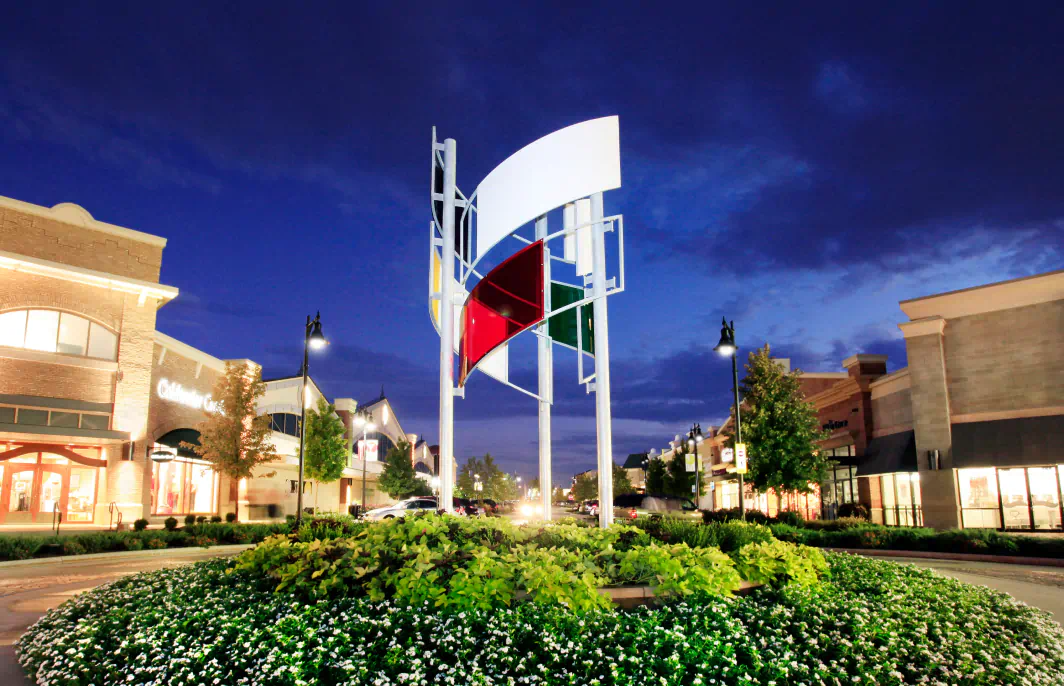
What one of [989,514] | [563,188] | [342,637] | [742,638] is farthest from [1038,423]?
[342,637]

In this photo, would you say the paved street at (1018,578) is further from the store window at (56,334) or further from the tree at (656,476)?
the tree at (656,476)

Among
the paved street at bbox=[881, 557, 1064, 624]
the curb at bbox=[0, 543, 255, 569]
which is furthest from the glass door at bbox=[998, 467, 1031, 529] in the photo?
the curb at bbox=[0, 543, 255, 569]

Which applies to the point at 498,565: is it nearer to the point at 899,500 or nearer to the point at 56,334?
the point at 56,334

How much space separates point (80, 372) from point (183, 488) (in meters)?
10.8

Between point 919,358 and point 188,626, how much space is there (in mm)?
34156

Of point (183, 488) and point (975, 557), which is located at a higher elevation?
point (183, 488)

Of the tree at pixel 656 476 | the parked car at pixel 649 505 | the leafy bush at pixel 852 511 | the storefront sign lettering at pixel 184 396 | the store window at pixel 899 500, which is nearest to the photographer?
the parked car at pixel 649 505

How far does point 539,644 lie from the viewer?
21.9 ft

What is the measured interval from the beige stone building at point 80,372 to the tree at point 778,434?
92.6 feet

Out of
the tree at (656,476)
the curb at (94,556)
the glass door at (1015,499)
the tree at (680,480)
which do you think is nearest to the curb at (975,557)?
the glass door at (1015,499)

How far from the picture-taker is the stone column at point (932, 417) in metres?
33.0

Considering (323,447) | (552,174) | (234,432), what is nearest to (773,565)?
(552,174)

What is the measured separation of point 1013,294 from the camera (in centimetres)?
3209

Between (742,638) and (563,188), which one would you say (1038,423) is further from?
(742,638)
